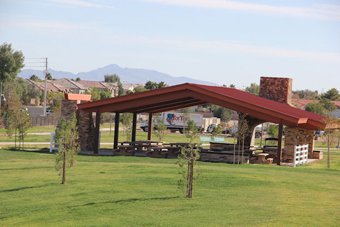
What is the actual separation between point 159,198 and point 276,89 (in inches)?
872

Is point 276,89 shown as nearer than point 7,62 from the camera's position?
Yes

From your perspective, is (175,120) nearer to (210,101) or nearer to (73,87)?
(210,101)

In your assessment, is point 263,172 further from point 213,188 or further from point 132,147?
point 132,147

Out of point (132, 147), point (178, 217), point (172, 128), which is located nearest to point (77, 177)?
point (178, 217)

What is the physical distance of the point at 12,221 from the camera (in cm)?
1141

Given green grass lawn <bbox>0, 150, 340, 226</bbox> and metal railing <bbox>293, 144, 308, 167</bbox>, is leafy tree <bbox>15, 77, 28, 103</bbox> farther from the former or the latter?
green grass lawn <bbox>0, 150, 340, 226</bbox>

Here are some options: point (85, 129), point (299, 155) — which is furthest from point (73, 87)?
point (299, 155)

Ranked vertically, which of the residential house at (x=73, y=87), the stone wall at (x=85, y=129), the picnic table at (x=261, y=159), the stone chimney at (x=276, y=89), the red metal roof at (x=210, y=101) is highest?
the residential house at (x=73, y=87)

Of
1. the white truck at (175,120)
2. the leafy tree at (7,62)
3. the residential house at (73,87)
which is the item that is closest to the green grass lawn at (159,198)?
the white truck at (175,120)

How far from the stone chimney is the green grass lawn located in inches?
572

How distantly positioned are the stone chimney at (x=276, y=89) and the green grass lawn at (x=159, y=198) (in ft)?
47.7

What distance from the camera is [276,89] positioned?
33.5 meters

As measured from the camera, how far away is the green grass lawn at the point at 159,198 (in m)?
11.0

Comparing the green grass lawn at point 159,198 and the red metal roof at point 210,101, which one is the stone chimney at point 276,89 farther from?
the green grass lawn at point 159,198
